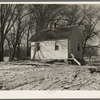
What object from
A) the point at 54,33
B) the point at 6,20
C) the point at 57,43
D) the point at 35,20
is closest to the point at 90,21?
the point at 54,33

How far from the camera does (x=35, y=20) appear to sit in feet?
14.9

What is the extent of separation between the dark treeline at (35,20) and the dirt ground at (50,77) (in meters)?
0.42

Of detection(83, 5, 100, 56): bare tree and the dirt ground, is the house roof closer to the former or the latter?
detection(83, 5, 100, 56): bare tree

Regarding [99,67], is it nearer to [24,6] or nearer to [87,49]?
[87,49]

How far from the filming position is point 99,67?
14.3 feet

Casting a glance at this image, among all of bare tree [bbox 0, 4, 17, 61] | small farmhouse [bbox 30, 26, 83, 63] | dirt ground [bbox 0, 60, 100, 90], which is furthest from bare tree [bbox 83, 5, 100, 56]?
bare tree [bbox 0, 4, 17, 61]

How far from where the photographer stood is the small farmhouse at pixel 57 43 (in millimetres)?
4513

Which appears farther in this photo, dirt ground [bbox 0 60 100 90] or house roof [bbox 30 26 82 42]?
house roof [bbox 30 26 82 42]

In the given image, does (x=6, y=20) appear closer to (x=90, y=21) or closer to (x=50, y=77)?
(x=50, y=77)

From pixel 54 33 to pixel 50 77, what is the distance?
0.97 meters

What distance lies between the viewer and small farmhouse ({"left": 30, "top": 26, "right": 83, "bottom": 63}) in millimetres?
4513

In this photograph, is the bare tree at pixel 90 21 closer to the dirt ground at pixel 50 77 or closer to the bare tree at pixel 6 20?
the dirt ground at pixel 50 77

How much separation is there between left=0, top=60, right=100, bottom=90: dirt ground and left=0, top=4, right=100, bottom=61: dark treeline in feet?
1.37

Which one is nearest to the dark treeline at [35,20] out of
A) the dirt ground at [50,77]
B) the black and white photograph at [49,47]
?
the black and white photograph at [49,47]
